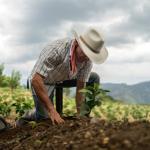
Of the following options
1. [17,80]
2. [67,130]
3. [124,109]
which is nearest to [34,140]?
[67,130]

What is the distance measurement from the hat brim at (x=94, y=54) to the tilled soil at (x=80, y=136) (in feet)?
2.37

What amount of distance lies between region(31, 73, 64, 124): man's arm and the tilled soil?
139 mm

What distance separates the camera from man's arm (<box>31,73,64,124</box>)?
6.78m

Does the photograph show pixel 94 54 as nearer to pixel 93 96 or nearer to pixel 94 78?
pixel 93 96

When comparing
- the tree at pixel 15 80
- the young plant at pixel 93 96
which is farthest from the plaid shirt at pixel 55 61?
the tree at pixel 15 80

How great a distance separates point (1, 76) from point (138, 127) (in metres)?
18.5

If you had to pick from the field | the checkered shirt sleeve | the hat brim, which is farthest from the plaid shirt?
the field

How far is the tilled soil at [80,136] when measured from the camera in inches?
170

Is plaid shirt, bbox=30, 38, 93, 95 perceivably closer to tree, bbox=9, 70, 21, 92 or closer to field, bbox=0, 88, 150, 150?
field, bbox=0, 88, 150, 150

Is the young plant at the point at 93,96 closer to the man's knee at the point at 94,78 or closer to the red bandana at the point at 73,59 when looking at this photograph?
the red bandana at the point at 73,59

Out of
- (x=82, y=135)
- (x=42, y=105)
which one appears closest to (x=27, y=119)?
(x=42, y=105)

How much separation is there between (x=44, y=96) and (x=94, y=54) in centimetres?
81

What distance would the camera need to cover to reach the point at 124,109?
14.9m

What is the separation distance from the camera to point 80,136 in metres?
5.11
